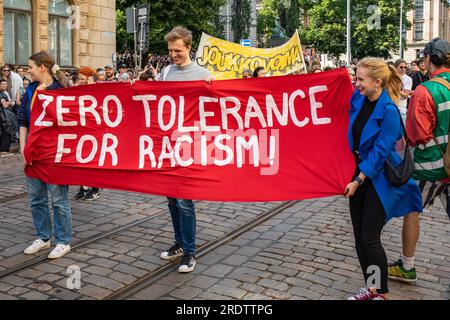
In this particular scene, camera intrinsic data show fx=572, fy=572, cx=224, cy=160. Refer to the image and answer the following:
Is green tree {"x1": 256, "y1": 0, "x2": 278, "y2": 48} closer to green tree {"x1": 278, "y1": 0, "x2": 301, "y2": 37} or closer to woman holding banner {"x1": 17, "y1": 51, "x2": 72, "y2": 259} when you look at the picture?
green tree {"x1": 278, "y1": 0, "x2": 301, "y2": 37}

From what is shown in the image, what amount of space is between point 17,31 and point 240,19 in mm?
32248

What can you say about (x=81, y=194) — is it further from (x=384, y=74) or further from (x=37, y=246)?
(x=384, y=74)

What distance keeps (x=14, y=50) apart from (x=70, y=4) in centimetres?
340

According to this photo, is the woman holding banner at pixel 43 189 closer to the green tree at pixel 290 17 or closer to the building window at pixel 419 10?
the green tree at pixel 290 17

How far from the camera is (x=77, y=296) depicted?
466 cm

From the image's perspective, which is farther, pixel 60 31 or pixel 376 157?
pixel 60 31

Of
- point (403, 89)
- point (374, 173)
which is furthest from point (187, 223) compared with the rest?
point (403, 89)

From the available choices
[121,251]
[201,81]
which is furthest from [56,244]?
[201,81]

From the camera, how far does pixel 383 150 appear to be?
164 inches

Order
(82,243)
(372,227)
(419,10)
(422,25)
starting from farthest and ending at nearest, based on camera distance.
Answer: (422,25), (419,10), (82,243), (372,227)

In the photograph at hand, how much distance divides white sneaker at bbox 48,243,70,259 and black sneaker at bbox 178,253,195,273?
1.26 meters
